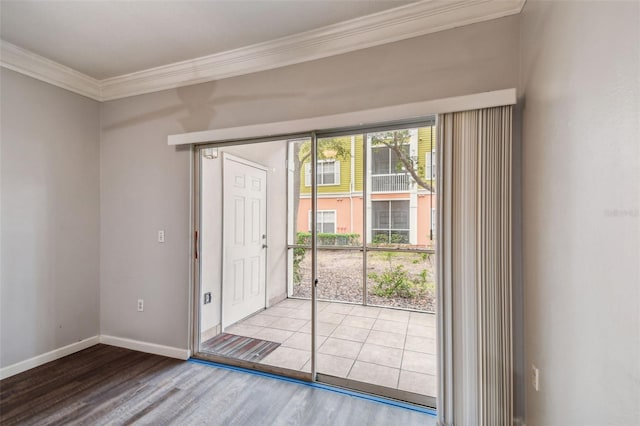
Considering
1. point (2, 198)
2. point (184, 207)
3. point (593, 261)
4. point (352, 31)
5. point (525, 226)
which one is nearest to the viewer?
point (593, 261)

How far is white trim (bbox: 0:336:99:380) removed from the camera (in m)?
2.35

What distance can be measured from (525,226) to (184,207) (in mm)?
2700

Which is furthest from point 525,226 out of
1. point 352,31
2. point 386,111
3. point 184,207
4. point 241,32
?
point 184,207

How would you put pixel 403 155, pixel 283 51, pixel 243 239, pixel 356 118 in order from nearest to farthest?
pixel 356 118
pixel 283 51
pixel 243 239
pixel 403 155

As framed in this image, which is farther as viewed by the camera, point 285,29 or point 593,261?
point 285,29

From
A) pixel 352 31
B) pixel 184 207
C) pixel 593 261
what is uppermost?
pixel 352 31

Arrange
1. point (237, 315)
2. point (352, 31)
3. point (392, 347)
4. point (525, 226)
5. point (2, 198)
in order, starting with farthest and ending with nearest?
point (237, 315) → point (392, 347) → point (2, 198) → point (352, 31) → point (525, 226)

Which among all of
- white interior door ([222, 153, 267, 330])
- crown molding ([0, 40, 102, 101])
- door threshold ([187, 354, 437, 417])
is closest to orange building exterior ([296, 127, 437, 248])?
white interior door ([222, 153, 267, 330])

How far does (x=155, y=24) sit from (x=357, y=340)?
10.9 feet

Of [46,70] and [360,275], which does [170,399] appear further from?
[46,70]

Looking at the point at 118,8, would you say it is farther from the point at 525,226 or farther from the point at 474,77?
the point at 525,226

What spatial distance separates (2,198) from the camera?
235 cm

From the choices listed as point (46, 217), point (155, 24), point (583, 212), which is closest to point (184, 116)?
point (155, 24)

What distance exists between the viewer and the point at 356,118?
6.84 ft
